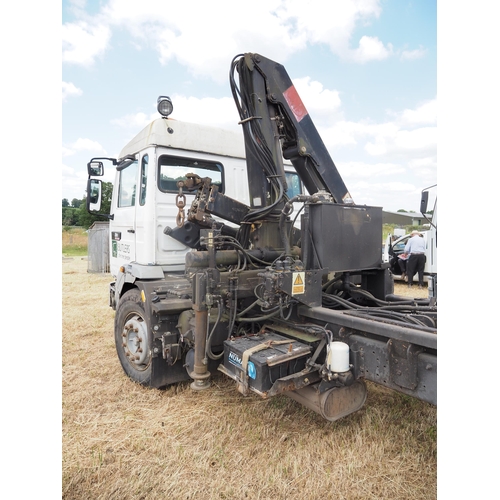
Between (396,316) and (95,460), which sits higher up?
(396,316)

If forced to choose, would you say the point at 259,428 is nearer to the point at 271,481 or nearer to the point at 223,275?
the point at 271,481

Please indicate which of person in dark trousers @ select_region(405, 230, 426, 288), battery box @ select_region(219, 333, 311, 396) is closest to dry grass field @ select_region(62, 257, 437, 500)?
battery box @ select_region(219, 333, 311, 396)

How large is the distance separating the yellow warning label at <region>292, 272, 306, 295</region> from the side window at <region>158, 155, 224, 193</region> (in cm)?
196

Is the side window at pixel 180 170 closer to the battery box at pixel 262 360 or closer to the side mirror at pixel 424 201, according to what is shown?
the battery box at pixel 262 360

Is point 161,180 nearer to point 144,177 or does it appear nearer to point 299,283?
point 144,177

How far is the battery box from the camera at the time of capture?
95.7 inches

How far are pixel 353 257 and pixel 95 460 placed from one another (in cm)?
244

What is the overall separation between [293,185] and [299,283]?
2.54m

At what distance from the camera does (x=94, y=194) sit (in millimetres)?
4500

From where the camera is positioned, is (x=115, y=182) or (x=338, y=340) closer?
(x=338, y=340)

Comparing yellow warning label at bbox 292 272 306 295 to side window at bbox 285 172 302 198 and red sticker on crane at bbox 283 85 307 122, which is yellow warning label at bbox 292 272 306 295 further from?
side window at bbox 285 172 302 198

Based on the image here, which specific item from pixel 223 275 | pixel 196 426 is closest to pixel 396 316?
pixel 223 275

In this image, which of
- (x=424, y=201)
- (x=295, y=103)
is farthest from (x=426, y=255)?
(x=295, y=103)

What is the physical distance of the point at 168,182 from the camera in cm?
410
